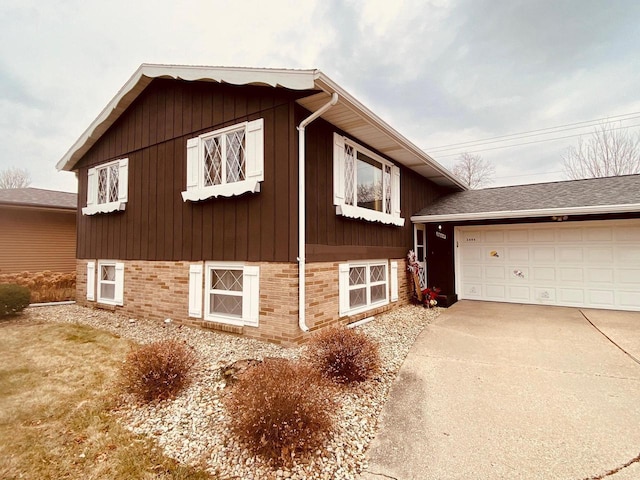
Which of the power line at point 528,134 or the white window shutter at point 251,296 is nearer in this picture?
the white window shutter at point 251,296

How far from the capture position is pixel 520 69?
1325 centimetres

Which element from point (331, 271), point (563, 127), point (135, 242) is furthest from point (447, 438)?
point (563, 127)

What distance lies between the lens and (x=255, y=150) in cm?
516

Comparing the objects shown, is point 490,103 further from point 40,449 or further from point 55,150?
point 55,150

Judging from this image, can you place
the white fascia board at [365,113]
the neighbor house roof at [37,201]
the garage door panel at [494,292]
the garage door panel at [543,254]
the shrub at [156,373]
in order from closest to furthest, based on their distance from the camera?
the shrub at [156,373]
the white fascia board at [365,113]
the garage door panel at [543,254]
the garage door panel at [494,292]
the neighbor house roof at [37,201]

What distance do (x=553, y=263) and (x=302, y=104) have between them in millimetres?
7792

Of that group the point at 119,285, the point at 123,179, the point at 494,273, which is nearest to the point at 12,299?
the point at 119,285

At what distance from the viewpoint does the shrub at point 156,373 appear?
3.31 meters

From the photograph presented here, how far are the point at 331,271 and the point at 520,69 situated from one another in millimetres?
13824

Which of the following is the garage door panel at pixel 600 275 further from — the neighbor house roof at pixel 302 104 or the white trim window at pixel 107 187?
the white trim window at pixel 107 187

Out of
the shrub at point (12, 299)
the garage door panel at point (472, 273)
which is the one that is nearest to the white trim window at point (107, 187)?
the shrub at point (12, 299)

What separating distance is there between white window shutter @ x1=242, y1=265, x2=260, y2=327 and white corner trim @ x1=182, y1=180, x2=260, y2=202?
50.2 inches

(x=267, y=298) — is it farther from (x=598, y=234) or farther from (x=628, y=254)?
(x=628, y=254)

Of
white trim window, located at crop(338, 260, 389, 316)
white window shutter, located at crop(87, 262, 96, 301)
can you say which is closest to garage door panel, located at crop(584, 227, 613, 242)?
white trim window, located at crop(338, 260, 389, 316)
